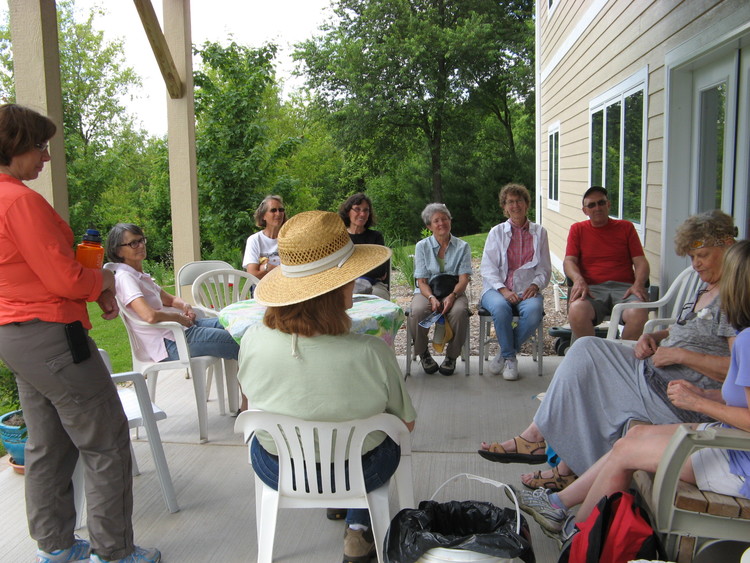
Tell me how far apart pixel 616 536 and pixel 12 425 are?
2549 millimetres

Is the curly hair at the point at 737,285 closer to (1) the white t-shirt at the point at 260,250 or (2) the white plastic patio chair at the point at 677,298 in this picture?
(2) the white plastic patio chair at the point at 677,298

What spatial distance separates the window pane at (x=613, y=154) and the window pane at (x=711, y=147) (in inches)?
65.6

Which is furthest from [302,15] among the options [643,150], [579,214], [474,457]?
[474,457]

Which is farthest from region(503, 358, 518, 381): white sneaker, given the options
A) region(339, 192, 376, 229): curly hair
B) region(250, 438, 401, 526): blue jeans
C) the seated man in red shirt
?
region(250, 438, 401, 526): blue jeans

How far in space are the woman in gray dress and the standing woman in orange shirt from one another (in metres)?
1.46

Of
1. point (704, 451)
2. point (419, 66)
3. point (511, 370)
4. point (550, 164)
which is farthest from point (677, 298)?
point (419, 66)

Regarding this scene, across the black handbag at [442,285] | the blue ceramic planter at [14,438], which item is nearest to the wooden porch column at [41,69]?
the blue ceramic planter at [14,438]

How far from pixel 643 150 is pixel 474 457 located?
2.87m

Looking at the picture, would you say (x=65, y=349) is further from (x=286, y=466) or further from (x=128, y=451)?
(x=286, y=466)

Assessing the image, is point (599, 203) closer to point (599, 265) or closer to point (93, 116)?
point (599, 265)

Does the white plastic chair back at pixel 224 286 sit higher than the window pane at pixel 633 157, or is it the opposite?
the window pane at pixel 633 157

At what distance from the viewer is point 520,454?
2775 mm

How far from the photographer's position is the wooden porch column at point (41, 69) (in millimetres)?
2814

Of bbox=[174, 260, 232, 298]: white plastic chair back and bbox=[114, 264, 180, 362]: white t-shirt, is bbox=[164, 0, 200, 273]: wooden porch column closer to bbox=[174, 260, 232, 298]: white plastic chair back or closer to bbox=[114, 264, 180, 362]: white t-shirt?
bbox=[174, 260, 232, 298]: white plastic chair back
